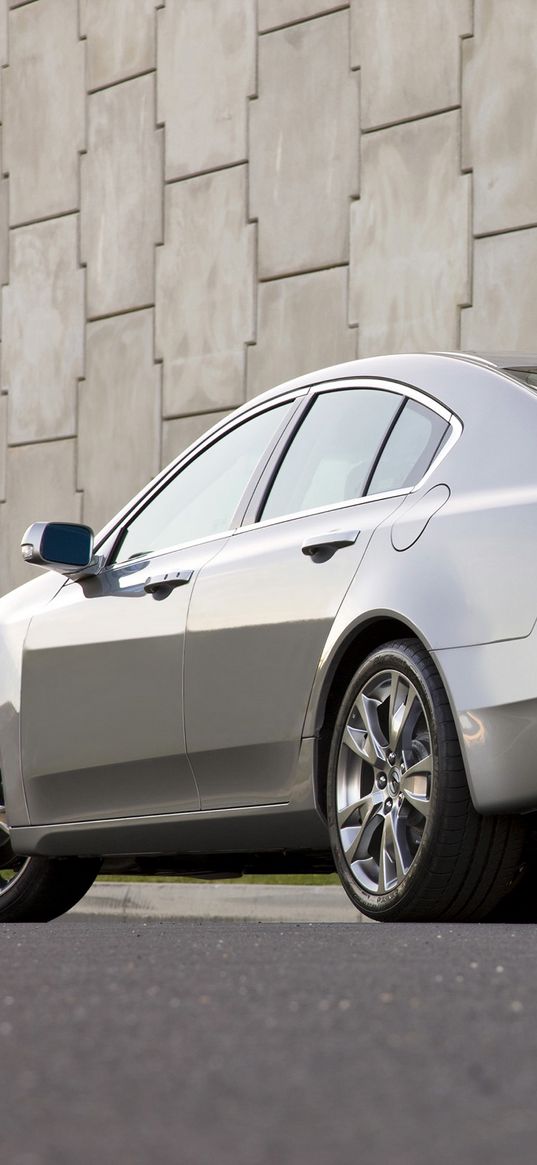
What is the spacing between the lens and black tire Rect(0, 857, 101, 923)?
22.0 feet

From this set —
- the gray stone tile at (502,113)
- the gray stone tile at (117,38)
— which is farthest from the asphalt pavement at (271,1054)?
the gray stone tile at (117,38)

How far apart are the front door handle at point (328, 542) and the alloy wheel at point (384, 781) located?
38 cm

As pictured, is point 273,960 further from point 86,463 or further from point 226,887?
point 86,463

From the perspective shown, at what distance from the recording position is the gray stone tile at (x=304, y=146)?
38.7ft

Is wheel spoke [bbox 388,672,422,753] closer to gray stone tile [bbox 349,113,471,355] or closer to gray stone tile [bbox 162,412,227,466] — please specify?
gray stone tile [bbox 349,113,471,355]

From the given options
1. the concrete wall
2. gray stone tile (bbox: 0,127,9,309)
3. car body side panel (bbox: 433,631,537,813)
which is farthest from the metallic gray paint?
gray stone tile (bbox: 0,127,9,309)

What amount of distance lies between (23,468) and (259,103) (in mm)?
3301

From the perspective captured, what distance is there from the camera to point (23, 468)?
14.3 metres

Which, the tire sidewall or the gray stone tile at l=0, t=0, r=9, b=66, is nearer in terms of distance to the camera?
the tire sidewall

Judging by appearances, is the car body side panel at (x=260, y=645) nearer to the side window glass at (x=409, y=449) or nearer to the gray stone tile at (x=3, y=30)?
the side window glass at (x=409, y=449)

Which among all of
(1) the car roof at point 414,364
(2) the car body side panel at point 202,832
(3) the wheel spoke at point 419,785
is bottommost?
(2) the car body side panel at point 202,832

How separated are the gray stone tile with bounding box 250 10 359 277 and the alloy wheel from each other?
7031 millimetres

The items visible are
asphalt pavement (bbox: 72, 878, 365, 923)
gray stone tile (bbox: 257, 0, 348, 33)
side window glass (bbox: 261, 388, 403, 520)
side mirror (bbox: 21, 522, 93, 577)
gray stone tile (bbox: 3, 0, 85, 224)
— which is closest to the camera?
side window glass (bbox: 261, 388, 403, 520)

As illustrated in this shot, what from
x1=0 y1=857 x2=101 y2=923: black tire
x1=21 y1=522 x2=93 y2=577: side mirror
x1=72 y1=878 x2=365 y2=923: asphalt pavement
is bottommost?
x1=72 y1=878 x2=365 y2=923: asphalt pavement
